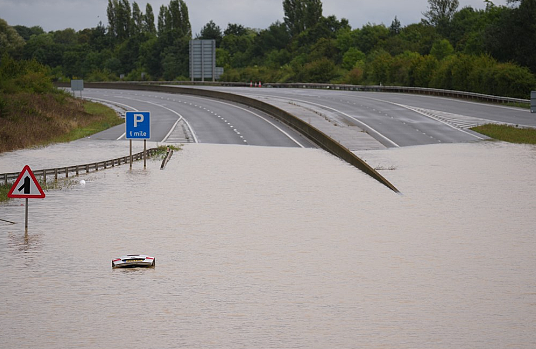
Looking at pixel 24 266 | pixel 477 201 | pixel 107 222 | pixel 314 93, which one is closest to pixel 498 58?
pixel 314 93

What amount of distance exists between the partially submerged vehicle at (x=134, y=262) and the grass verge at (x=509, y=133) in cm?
4206

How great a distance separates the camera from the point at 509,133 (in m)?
63.3

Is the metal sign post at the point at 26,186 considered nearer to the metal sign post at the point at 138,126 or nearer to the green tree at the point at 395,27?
the metal sign post at the point at 138,126

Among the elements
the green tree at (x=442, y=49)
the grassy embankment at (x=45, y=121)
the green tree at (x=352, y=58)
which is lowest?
the grassy embankment at (x=45, y=121)

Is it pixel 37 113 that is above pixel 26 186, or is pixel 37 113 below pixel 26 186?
below

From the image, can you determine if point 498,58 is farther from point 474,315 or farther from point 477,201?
point 474,315

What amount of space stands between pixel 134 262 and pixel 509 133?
45166mm

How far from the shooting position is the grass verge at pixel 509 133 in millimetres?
60938

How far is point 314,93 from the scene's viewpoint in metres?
107

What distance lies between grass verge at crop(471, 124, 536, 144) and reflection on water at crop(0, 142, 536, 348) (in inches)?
636

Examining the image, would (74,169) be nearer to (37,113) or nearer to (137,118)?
(137,118)

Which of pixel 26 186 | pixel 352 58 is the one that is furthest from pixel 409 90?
pixel 26 186

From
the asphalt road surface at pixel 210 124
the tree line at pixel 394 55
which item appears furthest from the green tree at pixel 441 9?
the asphalt road surface at pixel 210 124

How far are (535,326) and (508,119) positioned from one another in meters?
56.5
